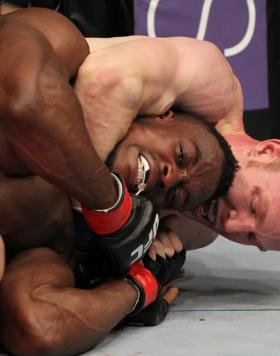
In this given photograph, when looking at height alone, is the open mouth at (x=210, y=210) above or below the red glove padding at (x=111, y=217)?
below

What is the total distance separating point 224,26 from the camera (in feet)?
9.77

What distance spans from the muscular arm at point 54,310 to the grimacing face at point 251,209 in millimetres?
368

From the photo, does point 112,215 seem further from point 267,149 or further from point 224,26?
point 224,26

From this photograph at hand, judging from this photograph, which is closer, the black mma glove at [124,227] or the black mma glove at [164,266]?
the black mma glove at [124,227]

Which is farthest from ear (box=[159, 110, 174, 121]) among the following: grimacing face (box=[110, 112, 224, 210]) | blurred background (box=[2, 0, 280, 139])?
blurred background (box=[2, 0, 280, 139])

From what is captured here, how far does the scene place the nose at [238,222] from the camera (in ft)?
5.58

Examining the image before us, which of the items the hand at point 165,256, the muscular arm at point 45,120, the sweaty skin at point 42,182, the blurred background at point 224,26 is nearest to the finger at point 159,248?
the hand at point 165,256

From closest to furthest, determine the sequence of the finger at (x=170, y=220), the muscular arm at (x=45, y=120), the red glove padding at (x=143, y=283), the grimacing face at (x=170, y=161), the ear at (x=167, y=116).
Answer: the muscular arm at (x=45, y=120) → the red glove padding at (x=143, y=283) → the grimacing face at (x=170, y=161) → the ear at (x=167, y=116) → the finger at (x=170, y=220)

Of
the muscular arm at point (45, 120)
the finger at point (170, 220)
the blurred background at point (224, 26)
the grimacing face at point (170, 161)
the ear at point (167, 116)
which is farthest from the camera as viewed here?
the blurred background at point (224, 26)

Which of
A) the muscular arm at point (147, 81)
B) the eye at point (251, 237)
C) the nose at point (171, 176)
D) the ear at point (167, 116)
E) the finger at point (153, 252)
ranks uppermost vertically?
the muscular arm at point (147, 81)

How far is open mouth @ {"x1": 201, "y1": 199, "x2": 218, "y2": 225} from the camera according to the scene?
1.74 m

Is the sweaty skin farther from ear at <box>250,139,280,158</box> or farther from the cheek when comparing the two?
ear at <box>250,139,280,158</box>

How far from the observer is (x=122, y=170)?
5.16 ft

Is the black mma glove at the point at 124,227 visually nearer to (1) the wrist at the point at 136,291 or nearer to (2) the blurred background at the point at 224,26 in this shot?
(1) the wrist at the point at 136,291
